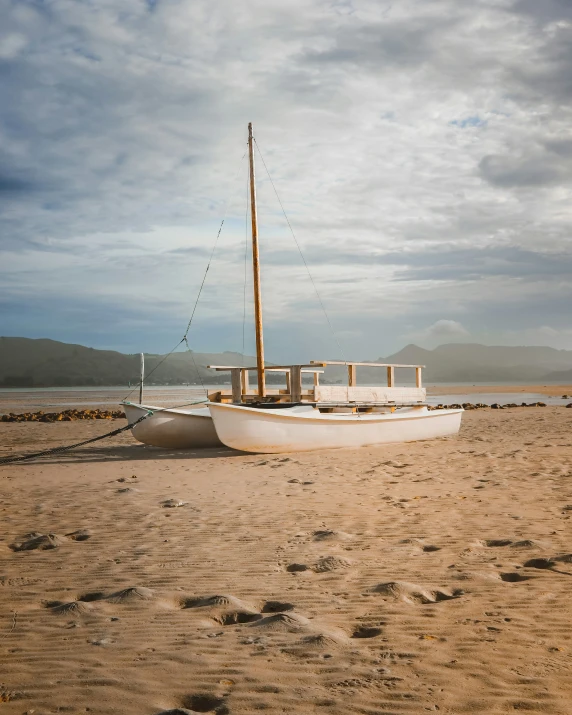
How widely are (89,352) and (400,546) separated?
189526 millimetres

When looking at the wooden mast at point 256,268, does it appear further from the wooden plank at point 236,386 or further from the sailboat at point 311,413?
the wooden plank at point 236,386

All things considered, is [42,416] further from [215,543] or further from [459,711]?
[459,711]

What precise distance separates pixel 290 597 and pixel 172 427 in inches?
441

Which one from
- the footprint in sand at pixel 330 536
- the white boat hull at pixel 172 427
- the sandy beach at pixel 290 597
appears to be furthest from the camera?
the white boat hull at pixel 172 427

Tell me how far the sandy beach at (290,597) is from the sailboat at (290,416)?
12.3 feet

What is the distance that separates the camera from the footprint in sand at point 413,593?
16.2 feet

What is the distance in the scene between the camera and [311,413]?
15164 mm

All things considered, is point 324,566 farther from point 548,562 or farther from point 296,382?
point 296,382

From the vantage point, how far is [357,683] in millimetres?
3602

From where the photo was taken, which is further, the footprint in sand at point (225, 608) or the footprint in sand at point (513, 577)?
the footprint in sand at point (513, 577)

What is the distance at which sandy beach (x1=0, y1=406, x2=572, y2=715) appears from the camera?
3576 mm

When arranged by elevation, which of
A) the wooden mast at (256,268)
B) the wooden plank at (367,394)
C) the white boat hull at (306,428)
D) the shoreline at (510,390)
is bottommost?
the shoreline at (510,390)

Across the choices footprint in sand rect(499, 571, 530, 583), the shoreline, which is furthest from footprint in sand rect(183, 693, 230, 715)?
the shoreline

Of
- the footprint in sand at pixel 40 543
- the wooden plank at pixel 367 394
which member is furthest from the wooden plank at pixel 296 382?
the footprint in sand at pixel 40 543
